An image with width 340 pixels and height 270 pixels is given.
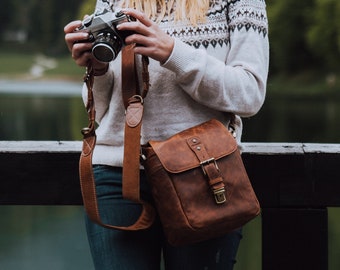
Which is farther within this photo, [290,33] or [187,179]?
[290,33]

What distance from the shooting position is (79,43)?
133cm

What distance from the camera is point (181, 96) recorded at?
1391mm

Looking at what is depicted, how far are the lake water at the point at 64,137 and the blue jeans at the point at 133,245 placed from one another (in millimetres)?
5136

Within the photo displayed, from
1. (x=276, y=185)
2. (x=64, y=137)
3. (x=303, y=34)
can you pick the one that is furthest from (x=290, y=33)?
(x=276, y=185)

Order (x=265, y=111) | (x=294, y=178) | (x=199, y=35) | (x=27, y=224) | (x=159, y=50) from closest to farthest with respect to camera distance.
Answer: (x=159, y=50) → (x=199, y=35) → (x=294, y=178) → (x=27, y=224) → (x=265, y=111)

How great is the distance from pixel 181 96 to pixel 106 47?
18 centimetres

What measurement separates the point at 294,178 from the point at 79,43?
1.97 feet

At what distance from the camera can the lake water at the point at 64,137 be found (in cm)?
864

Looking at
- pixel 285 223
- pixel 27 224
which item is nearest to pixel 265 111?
pixel 27 224

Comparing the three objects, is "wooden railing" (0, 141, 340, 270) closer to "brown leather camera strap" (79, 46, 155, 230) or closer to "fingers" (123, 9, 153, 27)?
"brown leather camera strap" (79, 46, 155, 230)

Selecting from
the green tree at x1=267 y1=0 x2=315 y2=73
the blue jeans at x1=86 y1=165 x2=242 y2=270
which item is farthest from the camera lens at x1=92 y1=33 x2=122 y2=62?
the green tree at x1=267 y1=0 x2=315 y2=73

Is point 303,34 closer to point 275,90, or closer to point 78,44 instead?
point 275,90

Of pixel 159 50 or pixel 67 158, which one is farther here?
pixel 67 158

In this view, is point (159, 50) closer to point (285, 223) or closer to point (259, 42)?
point (259, 42)
